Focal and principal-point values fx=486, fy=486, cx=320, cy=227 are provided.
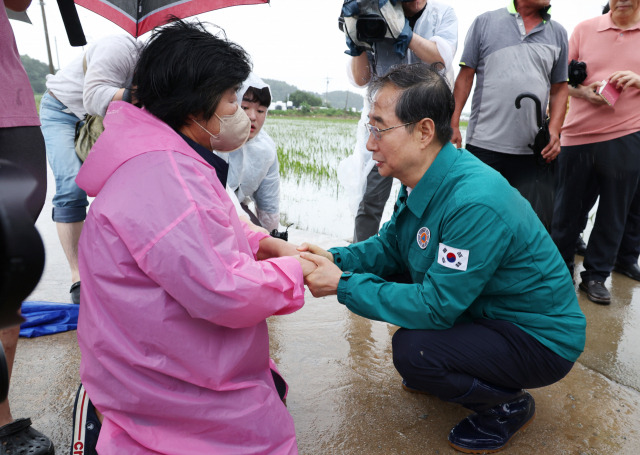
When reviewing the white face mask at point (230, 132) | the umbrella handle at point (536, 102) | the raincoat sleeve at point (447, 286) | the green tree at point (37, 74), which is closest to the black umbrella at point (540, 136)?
the umbrella handle at point (536, 102)

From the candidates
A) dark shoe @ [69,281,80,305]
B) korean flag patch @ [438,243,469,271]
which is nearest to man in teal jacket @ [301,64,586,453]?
korean flag patch @ [438,243,469,271]

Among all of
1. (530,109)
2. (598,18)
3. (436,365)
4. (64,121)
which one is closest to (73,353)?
(64,121)

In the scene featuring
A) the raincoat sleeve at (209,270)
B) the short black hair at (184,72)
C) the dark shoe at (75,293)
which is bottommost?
the dark shoe at (75,293)

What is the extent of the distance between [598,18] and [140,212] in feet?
10.7

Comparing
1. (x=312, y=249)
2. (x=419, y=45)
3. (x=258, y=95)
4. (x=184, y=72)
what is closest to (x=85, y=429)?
(x=312, y=249)

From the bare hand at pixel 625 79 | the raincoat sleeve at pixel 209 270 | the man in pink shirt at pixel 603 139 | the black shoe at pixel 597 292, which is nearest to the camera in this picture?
the raincoat sleeve at pixel 209 270

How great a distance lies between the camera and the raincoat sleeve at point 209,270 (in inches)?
48.5

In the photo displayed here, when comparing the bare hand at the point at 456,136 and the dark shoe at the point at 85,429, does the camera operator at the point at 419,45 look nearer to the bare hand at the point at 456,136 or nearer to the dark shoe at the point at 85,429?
the bare hand at the point at 456,136

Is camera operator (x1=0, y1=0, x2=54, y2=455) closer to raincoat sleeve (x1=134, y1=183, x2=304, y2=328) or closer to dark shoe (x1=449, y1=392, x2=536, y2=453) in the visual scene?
raincoat sleeve (x1=134, y1=183, x2=304, y2=328)

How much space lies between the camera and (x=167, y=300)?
133 centimetres

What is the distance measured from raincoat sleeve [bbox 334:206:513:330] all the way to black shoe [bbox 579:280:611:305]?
1.92 meters

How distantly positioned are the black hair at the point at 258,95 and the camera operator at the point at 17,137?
1.11 m

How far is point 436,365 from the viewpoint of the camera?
168cm

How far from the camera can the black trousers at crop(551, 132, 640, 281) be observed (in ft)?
10.0
